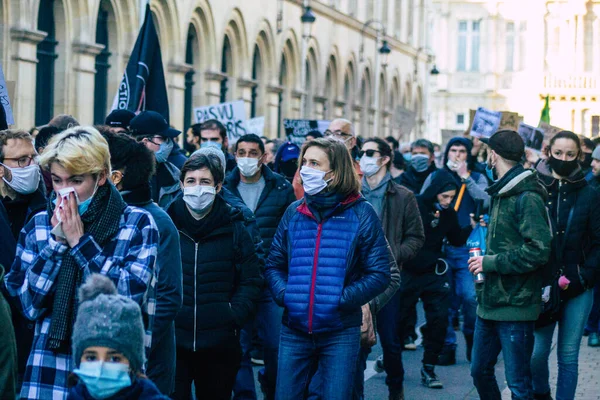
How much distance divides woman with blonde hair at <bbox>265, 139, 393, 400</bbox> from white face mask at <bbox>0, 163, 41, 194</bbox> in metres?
1.30

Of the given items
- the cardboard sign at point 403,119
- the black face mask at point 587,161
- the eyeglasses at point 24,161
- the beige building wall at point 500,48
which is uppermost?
the beige building wall at point 500,48

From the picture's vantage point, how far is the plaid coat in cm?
473

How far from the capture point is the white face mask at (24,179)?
6.36 m

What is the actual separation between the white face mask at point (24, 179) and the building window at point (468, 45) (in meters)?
71.6

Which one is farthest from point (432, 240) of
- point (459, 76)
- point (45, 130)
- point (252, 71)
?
point (459, 76)

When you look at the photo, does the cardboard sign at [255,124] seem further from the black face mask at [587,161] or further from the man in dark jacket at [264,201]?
the man in dark jacket at [264,201]

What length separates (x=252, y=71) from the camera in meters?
30.8

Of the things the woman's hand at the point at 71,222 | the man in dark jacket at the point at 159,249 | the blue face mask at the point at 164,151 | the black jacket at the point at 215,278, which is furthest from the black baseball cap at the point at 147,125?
the woman's hand at the point at 71,222

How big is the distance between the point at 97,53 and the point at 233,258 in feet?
47.9

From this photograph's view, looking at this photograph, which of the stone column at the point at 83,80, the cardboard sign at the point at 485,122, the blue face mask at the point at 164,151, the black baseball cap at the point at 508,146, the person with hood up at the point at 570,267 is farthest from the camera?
the stone column at the point at 83,80

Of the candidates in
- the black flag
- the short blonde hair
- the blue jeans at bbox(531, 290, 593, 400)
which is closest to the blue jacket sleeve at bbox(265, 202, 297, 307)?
the short blonde hair

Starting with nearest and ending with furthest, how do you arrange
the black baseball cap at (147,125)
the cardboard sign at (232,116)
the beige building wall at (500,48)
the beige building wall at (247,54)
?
the black baseball cap at (147,125) < the cardboard sign at (232,116) < the beige building wall at (247,54) < the beige building wall at (500,48)

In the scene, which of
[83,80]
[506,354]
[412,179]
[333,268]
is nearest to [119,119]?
[333,268]

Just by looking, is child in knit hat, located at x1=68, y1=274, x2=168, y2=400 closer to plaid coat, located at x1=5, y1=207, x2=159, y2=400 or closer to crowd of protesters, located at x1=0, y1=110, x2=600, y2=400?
crowd of protesters, located at x1=0, y1=110, x2=600, y2=400
